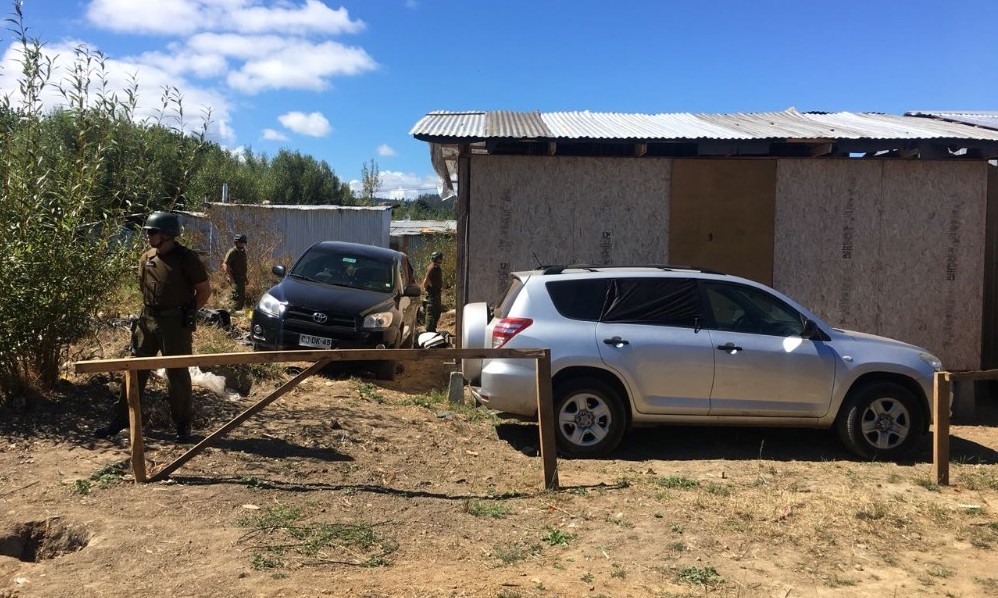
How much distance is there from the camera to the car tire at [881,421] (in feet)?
21.9

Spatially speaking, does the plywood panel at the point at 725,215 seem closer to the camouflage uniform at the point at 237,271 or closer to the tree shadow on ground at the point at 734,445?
the tree shadow on ground at the point at 734,445

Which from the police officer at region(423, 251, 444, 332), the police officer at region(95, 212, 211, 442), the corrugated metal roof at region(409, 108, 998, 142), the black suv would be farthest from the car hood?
the police officer at region(423, 251, 444, 332)

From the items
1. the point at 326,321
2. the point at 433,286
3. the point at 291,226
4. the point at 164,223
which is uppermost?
the point at 291,226

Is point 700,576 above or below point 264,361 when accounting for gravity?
below

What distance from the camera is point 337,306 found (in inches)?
360

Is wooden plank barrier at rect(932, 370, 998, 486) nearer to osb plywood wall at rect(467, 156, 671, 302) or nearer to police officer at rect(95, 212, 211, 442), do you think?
osb plywood wall at rect(467, 156, 671, 302)

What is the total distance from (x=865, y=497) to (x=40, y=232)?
21.6 feet

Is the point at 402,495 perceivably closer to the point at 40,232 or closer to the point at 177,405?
the point at 177,405

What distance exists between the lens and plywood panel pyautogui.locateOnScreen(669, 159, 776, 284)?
31.1ft

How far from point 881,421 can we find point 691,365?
70.6 inches

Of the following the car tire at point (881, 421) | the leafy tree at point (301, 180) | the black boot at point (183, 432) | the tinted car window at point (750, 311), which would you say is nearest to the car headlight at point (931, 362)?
the car tire at point (881, 421)

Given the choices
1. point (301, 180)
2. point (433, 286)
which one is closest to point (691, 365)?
point (433, 286)

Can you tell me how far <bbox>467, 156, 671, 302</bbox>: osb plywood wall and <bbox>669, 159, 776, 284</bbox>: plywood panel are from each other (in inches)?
8.3

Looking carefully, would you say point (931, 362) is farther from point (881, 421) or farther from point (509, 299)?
point (509, 299)
